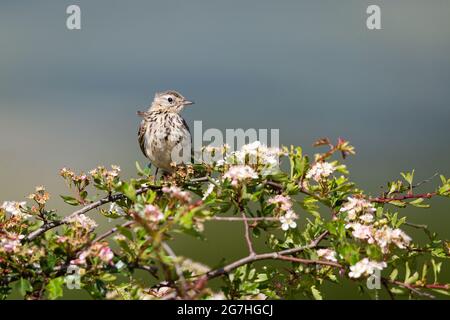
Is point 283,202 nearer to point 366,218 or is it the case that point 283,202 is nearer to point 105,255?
point 366,218

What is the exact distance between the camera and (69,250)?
10.5 feet

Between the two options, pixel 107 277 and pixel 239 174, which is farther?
pixel 239 174

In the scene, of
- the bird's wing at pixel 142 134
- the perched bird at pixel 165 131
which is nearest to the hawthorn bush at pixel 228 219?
the perched bird at pixel 165 131

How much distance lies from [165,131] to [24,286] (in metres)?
3.85

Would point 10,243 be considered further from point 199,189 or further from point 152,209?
point 199,189

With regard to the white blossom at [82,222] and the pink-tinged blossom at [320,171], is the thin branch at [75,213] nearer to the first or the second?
the white blossom at [82,222]

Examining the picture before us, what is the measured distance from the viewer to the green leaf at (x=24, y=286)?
3162 millimetres

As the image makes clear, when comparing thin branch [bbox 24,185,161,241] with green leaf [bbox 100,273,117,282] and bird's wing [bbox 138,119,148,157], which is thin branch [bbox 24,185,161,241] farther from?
bird's wing [bbox 138,119,148,157]

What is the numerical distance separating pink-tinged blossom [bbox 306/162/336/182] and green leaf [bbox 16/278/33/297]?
1591 millimetres

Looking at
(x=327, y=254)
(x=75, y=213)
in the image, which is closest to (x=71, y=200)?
(x=75, y=213)

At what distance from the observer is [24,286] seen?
125 inches
